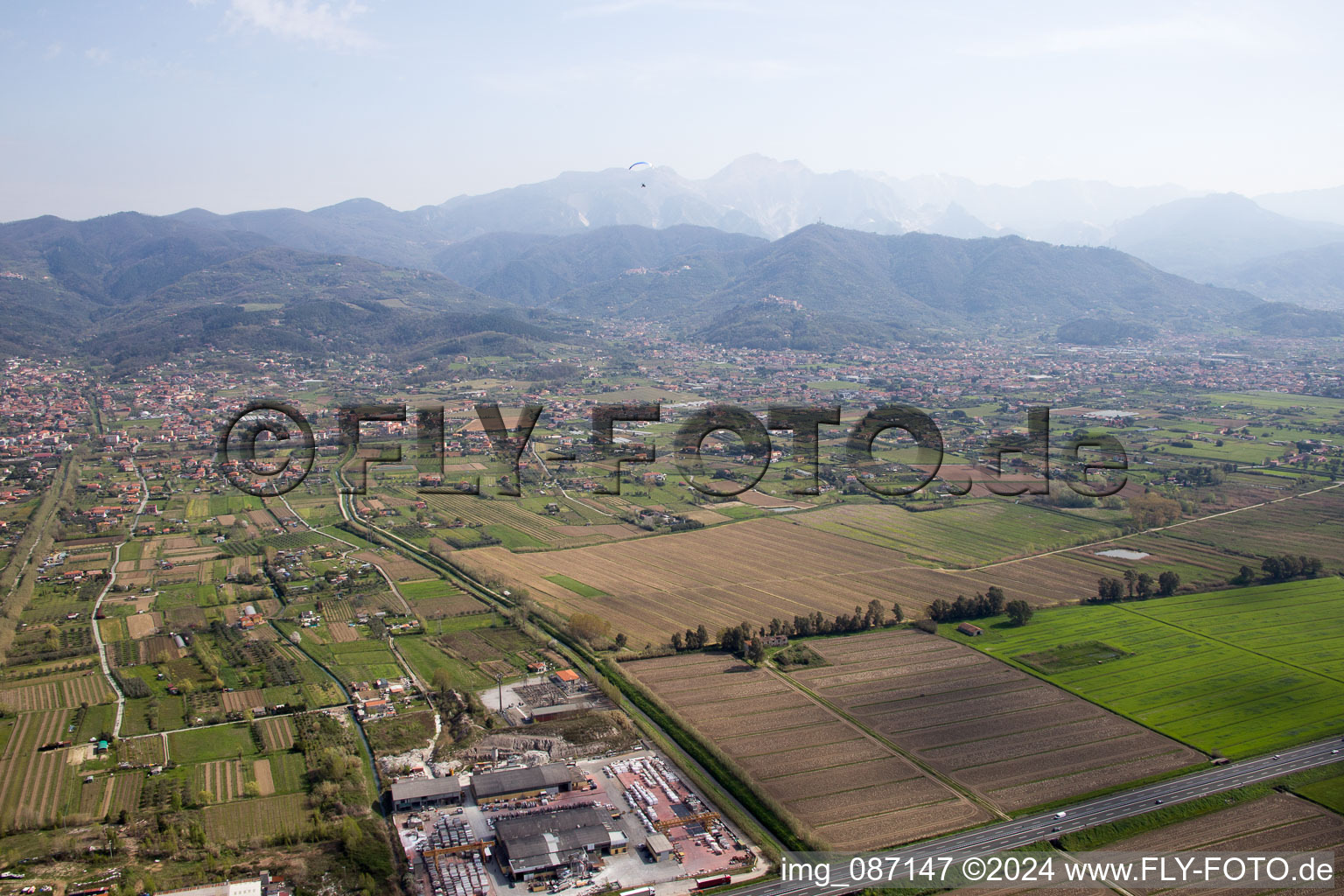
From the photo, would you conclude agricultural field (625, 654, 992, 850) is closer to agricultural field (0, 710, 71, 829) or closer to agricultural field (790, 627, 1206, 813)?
agricultural field (790, 627, 1206, 813)

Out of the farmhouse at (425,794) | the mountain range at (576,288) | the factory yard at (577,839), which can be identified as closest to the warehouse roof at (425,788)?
the farmhouse at (425,794)

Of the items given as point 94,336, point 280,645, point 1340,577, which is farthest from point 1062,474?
point 94,336

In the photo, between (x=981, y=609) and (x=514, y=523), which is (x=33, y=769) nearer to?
(x=514, y=523)

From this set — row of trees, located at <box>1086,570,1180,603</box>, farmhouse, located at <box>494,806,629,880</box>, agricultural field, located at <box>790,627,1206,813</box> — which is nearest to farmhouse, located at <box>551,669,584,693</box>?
farmhouse, located at <box>494,806,629,880</box>

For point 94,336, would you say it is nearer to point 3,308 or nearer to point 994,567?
point 3,308

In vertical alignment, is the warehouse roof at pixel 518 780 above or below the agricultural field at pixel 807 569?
below

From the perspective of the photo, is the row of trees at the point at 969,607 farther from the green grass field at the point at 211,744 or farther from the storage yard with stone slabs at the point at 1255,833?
the green grass field at the point at 211,744

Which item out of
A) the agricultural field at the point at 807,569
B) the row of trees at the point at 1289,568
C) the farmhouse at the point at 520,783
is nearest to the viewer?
the farmhouse at the point at 520,783

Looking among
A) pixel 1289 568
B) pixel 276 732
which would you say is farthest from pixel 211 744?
pixel 1289 568
